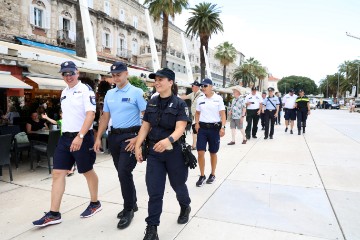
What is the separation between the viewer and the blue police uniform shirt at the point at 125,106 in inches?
126

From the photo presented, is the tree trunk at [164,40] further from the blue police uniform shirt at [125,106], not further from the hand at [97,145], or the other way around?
the hand at [97,145]

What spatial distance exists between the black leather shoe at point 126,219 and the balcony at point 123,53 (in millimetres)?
29885

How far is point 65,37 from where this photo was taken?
23766 millimetres

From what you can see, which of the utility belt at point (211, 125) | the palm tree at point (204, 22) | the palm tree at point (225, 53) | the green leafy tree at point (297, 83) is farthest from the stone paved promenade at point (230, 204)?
the green leafy tree at point (297, 83)

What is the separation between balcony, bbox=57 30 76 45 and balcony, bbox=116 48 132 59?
7.05 metres

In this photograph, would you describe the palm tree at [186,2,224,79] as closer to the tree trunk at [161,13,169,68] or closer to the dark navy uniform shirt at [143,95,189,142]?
the tree trunk at [161,13,169,68]

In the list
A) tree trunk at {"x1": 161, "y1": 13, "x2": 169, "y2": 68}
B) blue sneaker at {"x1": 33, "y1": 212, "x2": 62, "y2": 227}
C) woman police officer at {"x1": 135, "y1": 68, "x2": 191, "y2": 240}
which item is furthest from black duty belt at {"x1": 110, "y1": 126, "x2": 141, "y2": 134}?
tree trunk at {"x1": 161, "y1": 13, "x2": 169, "y2": 68}

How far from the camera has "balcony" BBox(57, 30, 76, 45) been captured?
2316 cm

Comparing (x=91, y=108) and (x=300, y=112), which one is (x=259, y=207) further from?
(x=300, y=112)

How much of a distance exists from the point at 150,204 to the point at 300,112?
9613 mm

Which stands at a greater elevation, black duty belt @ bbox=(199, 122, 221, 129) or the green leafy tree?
the green leafy tree

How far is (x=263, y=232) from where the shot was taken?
10.1 ft

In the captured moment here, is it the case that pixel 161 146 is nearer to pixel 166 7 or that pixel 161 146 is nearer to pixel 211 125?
pixel 211 125

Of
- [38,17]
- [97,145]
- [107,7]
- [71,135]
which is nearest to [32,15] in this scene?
[38,17]
